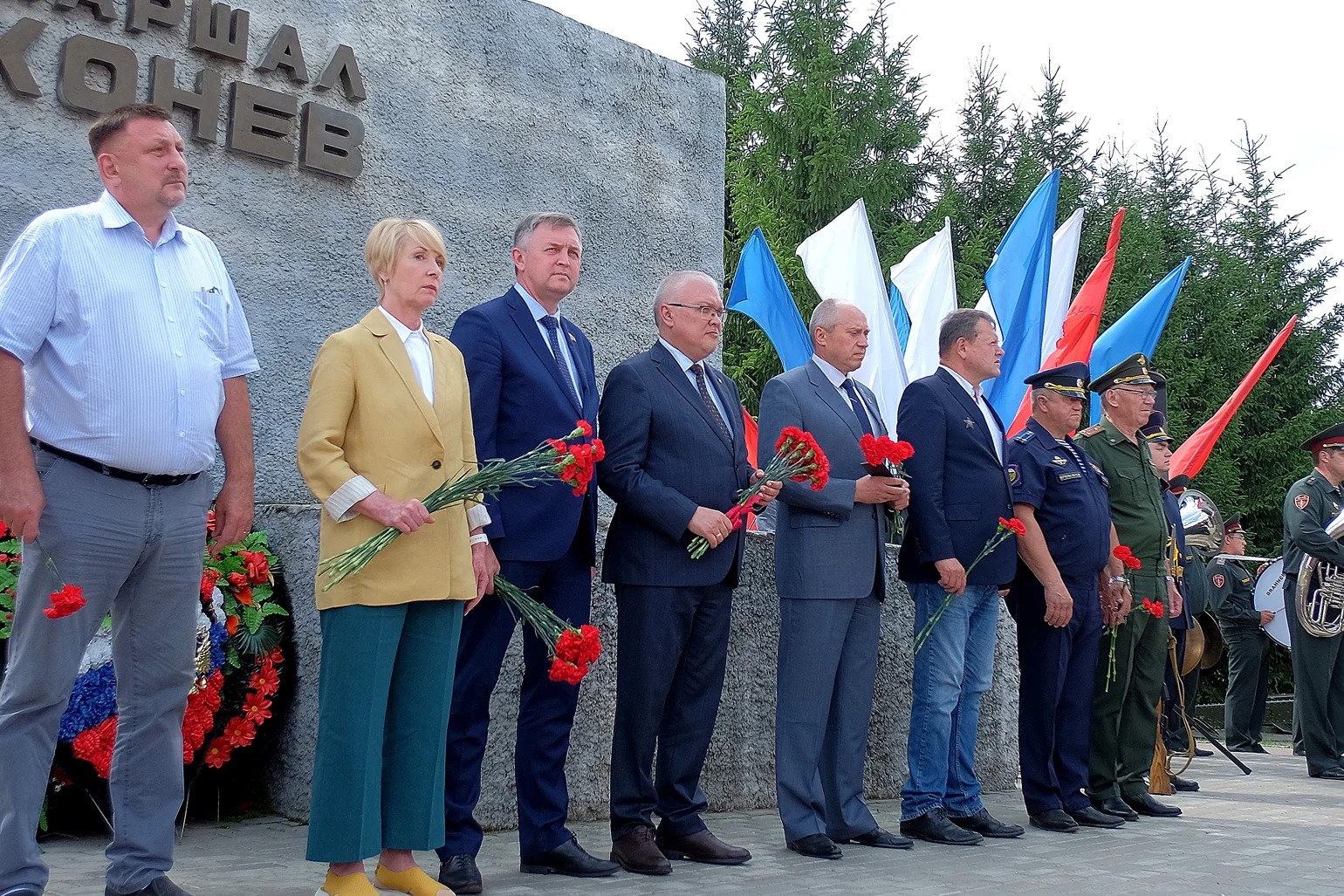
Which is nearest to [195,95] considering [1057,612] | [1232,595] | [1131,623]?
[1057,612]

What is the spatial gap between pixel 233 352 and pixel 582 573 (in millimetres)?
1373

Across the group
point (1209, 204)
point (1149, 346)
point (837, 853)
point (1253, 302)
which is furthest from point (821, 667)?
point (1209, 204)

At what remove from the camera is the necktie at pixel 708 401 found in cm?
475

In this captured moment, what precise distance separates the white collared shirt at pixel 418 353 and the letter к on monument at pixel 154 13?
2294 mm

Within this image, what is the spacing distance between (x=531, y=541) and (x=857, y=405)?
173 cm

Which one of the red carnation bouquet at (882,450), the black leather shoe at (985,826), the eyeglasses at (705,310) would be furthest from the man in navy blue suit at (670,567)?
the black leather shoe at (985,826)

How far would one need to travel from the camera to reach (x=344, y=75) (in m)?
6.02

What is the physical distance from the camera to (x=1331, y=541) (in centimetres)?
886

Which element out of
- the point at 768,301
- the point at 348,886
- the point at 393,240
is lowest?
the point at 348,886

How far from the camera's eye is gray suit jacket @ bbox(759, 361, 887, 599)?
4.93 metres

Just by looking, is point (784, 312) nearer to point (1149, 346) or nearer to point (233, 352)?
point (1149, 346)

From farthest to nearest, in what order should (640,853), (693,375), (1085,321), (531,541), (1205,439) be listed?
1. (1205,439)
2. (1085,321)
3. (693,375)
4. (640,853)
5. (531,541)

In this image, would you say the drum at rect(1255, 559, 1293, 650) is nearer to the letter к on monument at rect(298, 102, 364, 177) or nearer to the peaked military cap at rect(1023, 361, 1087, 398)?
the peaked military cap at rect(1023, 361, 1087, 398)

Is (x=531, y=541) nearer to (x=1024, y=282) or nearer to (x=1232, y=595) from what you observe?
(x=1024, y=282)
